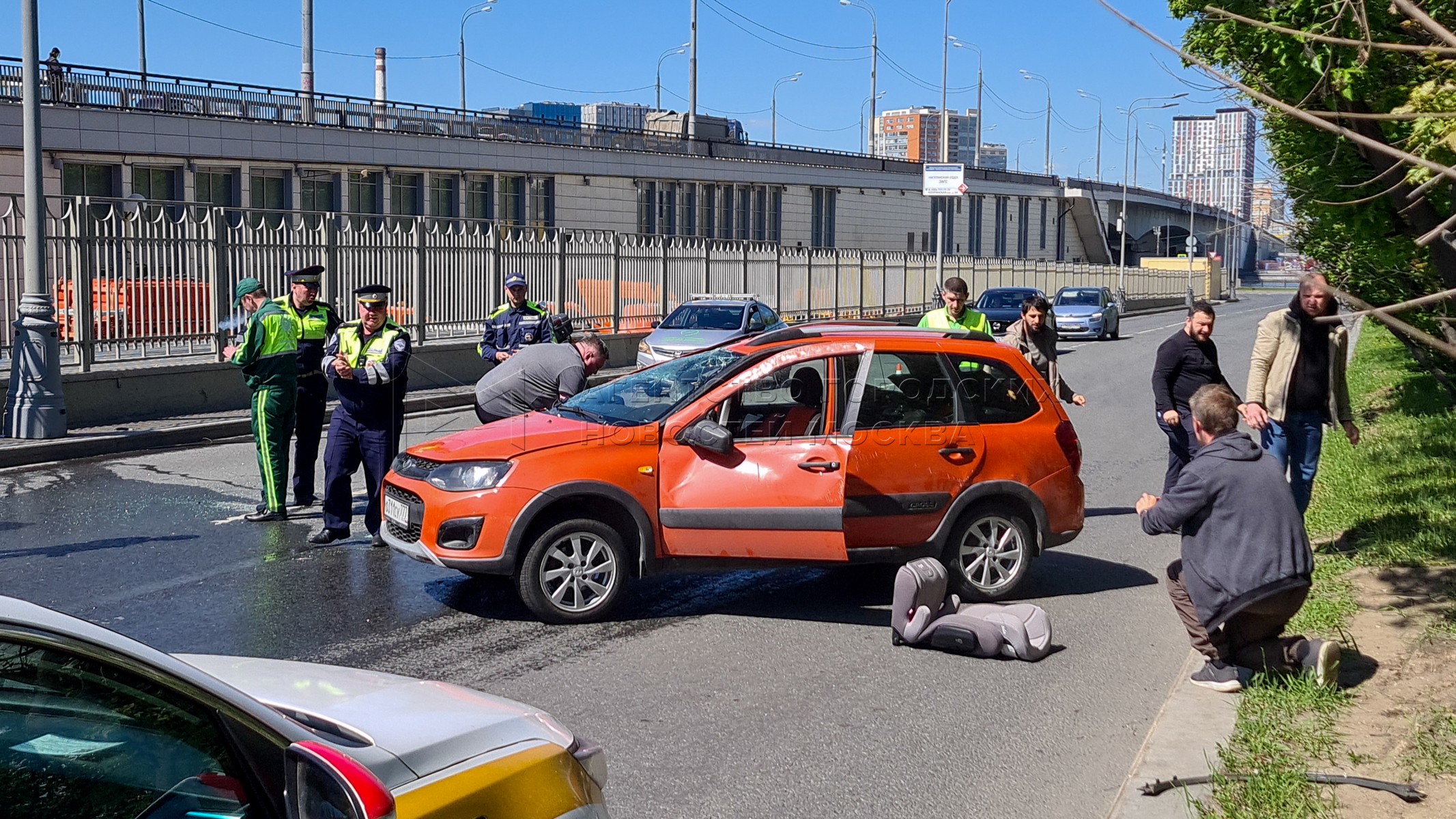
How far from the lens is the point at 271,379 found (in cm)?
1007

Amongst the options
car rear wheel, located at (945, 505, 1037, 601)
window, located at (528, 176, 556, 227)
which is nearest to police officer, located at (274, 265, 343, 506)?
car rear wheel, located at (945, 505, 1037, 601)

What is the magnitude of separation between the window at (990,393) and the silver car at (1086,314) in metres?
29.7

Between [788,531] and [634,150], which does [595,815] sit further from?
[634,150]

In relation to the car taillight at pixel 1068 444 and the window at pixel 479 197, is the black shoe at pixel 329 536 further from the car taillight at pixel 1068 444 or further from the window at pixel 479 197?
the window at pixel 479 197

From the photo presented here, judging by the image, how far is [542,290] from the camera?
76.1ft

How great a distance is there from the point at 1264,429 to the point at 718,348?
358cm

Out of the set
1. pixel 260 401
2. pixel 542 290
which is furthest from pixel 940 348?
pixel 542 290

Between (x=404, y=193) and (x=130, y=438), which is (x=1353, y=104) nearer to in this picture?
(x=130, y=438)

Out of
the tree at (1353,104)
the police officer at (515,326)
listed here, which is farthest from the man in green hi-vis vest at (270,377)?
the tree at (1353,104)

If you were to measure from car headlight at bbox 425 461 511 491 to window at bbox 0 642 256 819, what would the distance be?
4706mm

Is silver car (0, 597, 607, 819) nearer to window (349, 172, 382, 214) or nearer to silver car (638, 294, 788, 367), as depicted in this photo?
silver car (638, 294, 788, 367)

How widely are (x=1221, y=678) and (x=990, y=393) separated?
2520 mm

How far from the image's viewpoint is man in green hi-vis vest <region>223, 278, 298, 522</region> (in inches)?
392

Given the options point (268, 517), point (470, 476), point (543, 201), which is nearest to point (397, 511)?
point (470, 476)
